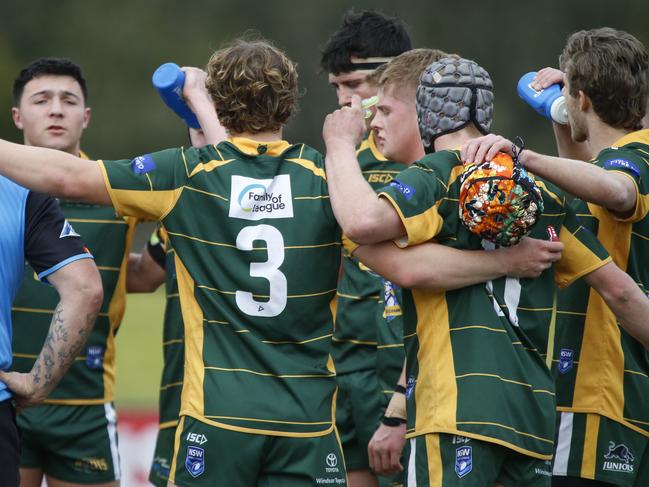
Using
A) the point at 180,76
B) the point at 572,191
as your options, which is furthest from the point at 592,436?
the point at 180,76

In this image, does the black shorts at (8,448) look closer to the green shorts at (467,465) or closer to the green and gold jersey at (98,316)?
the green shorts at (467,465)

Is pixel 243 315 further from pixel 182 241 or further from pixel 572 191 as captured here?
pixel 572 191

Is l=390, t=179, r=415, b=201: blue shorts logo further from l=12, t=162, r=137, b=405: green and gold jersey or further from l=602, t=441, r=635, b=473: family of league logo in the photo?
l=12, t=162, r=137, b=405: green and gold jersey

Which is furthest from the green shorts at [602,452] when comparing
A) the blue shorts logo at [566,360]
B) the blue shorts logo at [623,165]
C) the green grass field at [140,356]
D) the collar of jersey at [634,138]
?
the green grass field at [140,356]

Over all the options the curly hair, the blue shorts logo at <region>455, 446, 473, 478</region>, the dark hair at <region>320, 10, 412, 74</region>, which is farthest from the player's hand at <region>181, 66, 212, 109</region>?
the blue shorts logo at <region>455, 446, 473, 478</region>

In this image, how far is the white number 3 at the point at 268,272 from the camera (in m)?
4.02

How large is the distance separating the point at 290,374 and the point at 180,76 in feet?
4.59

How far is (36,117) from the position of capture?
6020mm

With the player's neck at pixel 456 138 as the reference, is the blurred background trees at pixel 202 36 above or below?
above

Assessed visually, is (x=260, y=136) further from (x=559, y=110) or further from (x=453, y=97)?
(x=559, y=110)

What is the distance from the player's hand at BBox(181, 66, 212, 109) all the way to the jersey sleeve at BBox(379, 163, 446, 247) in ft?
3.94

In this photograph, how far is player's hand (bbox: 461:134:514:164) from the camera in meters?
3.69

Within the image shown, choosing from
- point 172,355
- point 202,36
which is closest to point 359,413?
point 172,355

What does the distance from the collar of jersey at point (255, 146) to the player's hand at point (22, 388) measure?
1.12 metres
